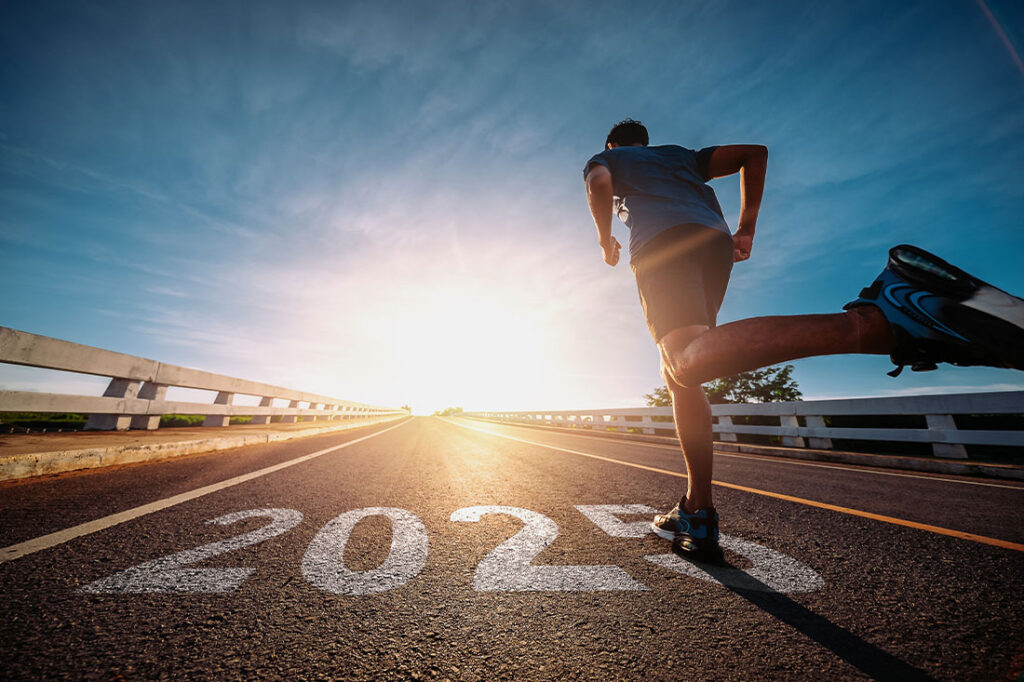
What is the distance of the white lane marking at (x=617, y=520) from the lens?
89.4 inches

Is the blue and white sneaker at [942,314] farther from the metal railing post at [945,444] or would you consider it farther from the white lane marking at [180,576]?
the metal railing post at [945,444]

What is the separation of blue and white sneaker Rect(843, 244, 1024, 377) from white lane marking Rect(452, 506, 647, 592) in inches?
53.2

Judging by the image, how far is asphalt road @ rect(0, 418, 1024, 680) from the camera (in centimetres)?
107

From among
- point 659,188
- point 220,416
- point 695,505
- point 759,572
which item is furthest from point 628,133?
point 220,416

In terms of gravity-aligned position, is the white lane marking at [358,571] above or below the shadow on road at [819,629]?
below

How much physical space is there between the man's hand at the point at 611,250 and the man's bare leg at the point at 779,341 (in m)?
1.12

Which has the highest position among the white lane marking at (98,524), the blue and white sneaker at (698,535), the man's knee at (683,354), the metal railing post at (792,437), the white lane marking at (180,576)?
the man's knee at (683,354)

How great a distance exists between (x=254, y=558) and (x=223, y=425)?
325 inches

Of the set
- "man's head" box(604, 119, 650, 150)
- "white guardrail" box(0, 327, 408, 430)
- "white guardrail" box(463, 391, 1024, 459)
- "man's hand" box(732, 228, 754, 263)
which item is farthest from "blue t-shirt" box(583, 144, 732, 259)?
"white guardrail" box(463, 391, 1024, 459)

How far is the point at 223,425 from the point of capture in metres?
8.35

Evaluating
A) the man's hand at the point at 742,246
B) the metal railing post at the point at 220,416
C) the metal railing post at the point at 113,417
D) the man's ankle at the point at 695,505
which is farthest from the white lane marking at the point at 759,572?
the metal railing post at the point at 220,416

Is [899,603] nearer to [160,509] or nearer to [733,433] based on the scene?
[160,509]

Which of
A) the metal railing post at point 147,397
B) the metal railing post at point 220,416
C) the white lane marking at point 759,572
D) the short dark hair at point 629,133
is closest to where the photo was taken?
the white lane marking at point 759,572

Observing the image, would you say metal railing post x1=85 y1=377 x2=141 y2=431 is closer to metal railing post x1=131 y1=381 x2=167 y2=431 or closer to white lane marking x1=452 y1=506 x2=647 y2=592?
metal railing post x1=131 y1=381 x2=167 y2=431
